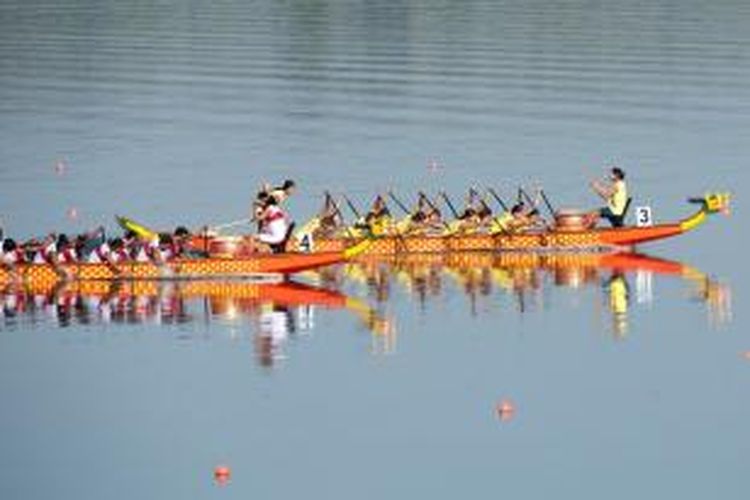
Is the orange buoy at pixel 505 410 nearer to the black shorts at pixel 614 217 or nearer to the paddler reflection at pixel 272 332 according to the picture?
the paddler reflection at pixel 272 332

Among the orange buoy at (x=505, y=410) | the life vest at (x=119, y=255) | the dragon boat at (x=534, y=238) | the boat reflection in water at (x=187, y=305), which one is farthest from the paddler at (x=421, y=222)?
the orange buoy at (x=505, y=410)

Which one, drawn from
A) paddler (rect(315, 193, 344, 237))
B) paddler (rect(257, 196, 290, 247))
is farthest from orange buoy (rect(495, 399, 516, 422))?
paddler (rect(315, 193, 344, 237))

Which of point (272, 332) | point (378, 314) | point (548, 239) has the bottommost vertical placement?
point (272, 332)

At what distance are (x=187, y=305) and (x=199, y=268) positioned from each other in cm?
155

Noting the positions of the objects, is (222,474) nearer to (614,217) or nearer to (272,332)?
(272,332)

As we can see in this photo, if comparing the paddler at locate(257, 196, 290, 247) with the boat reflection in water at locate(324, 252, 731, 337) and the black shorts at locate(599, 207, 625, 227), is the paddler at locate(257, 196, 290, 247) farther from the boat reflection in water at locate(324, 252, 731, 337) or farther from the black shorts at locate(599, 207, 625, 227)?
the black shorts at locate(599, 207, 625, 227)

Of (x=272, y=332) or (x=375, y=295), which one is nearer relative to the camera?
(x=272, y=332)

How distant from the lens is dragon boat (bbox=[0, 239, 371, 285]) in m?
48.2

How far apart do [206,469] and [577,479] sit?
18.2ft

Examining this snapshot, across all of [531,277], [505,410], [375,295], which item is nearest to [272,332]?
[375,295]

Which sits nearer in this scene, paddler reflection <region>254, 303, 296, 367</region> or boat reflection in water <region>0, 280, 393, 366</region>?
paddler reflection <region>254, 303, 296, 367</region>

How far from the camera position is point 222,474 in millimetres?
36375

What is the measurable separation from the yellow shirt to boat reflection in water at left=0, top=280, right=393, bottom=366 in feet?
26.8

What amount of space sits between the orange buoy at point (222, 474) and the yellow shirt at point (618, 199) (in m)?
19.8
